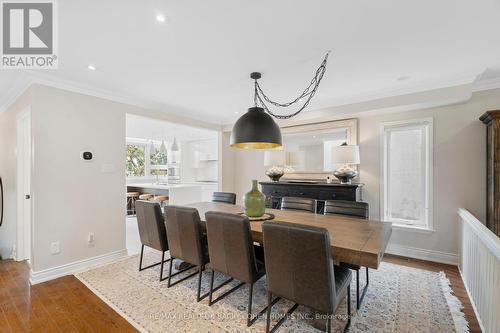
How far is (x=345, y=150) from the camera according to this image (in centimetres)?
364

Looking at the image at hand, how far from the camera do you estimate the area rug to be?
1921 millimetres

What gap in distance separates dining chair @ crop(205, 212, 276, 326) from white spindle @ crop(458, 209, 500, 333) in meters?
1.62

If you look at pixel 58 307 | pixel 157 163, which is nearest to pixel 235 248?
pixel 58 307

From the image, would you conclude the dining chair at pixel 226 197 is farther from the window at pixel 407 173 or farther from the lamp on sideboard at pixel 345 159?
the window at pixel 407 173

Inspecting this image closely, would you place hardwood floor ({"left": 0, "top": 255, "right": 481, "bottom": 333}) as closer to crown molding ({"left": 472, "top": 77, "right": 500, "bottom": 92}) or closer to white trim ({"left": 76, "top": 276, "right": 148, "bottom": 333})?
white trim ({"left": 76, "top": 276, "right": 148, "bottom": 333})

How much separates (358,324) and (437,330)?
1.99 ft

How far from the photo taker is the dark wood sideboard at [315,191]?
11.8 ft

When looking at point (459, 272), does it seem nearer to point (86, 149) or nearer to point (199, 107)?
point (199, 107)

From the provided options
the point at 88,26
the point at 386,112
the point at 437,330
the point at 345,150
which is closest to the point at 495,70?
the point at 386,112

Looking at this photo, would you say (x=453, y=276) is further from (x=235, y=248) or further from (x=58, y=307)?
(x=58, y=307)

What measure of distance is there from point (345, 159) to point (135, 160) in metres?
6.39

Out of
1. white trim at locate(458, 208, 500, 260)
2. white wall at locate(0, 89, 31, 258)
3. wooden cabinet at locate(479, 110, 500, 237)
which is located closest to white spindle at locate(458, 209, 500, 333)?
white trim at locate(458, 208, 500, 260)

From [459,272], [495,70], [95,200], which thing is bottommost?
[459,272]

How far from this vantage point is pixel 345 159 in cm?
363
